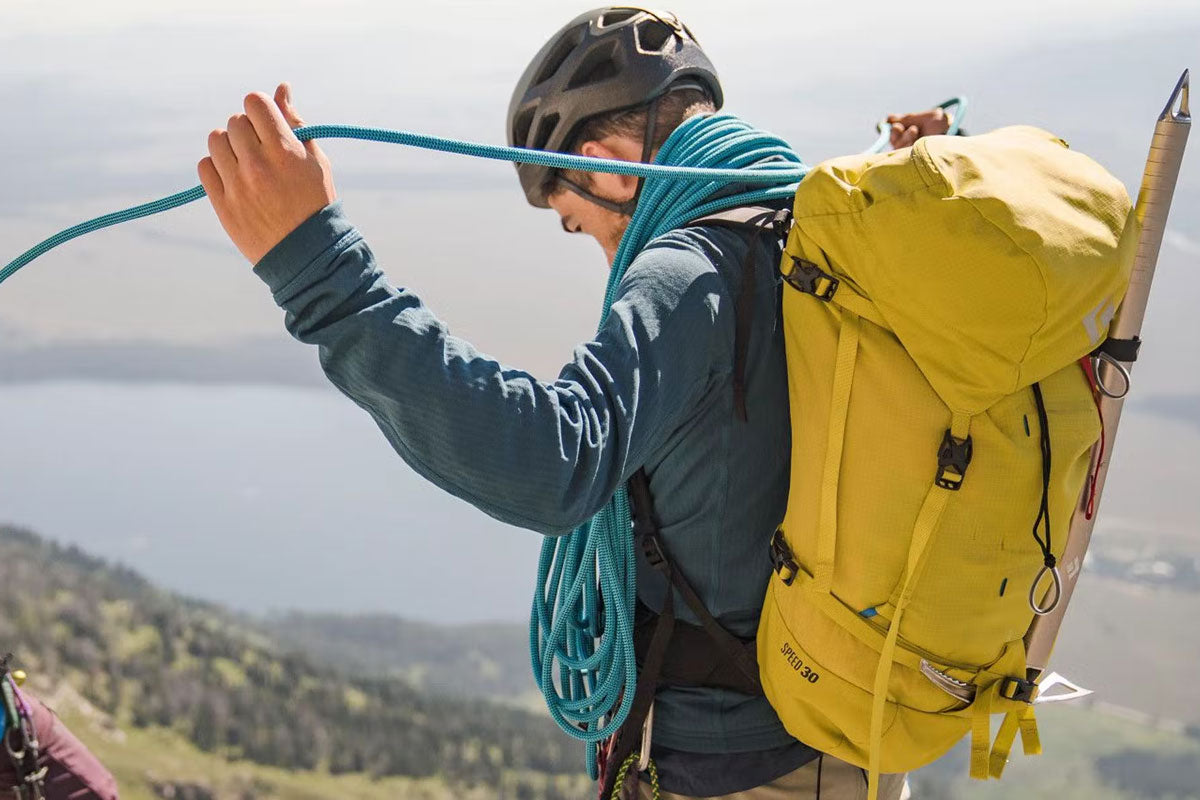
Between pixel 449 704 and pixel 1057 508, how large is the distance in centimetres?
5527

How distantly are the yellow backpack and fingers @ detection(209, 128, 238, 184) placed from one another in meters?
0.90

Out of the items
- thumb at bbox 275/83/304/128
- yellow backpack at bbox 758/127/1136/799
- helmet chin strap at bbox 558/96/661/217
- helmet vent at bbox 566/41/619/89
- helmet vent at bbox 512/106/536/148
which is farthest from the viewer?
helmet vent at bbox 512/106/536/148

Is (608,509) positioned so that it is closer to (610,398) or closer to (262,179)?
(610,398)

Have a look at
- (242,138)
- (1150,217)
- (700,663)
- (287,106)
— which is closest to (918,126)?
(1150,217)

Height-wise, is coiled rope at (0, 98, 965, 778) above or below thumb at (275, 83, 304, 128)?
below

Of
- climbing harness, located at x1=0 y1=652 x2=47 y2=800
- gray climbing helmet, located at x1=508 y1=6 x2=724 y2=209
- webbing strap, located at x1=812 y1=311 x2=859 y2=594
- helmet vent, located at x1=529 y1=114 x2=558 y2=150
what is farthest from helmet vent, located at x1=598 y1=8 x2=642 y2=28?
climbing harness, located at x1=0 y1=652 x2=47 y2=800

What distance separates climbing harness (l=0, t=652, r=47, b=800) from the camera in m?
3.46

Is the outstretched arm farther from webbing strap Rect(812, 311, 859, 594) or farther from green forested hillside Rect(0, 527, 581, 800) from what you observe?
green forested hillside Rect(0, 527, 581, 800)

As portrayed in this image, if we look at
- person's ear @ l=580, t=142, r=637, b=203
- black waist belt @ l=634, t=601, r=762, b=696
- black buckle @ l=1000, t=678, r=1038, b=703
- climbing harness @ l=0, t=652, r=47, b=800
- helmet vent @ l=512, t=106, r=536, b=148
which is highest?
helmet vent @ l=512, t=106, r=536, b=148

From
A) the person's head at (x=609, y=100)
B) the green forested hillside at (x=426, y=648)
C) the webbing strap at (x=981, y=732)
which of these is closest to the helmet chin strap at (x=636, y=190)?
the person's head at (x=609, y=100)

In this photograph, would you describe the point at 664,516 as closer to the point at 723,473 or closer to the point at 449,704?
the point at 723,473

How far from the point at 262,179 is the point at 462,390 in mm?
395

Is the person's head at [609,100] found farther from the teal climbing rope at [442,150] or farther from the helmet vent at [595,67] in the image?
the teal climbing rope at [442,150]

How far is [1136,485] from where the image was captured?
112062mm
